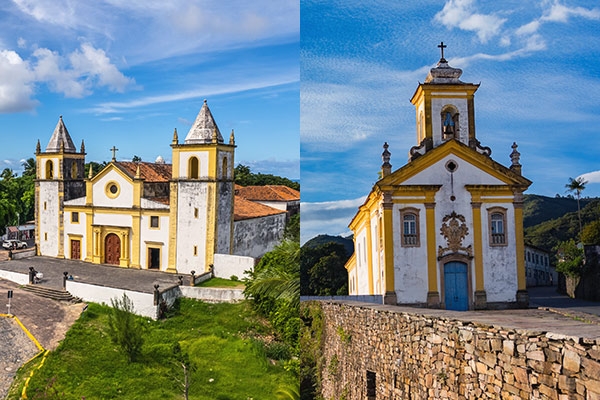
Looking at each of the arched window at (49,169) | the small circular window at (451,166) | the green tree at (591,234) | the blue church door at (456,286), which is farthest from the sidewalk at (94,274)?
the small circular window at (451,166)

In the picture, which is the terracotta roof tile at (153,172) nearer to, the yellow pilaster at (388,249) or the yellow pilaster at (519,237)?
the yellow pilaster at (388,249)

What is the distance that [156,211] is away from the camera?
617 cm

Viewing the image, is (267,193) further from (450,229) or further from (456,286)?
(456,286)

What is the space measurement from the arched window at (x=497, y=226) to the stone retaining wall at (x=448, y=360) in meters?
4.77

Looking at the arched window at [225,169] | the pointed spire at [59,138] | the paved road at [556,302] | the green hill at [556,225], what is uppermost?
the pointed spire at [59,138]

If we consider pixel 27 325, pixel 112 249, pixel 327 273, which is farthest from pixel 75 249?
pixel 327 273

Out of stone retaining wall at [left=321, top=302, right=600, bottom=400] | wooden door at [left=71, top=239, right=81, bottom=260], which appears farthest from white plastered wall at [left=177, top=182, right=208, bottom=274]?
stone retaining wall at [left=321, top=302, right=600, bottom=400]

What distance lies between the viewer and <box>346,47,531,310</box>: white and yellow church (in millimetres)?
9562

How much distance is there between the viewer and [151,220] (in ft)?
20.2

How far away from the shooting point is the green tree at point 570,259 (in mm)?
7422

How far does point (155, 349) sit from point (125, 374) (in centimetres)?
34

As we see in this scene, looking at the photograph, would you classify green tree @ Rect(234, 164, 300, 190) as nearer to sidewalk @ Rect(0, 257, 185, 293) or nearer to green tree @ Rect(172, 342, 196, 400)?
sidewalk @ Rect(0, 257, 185, 293)

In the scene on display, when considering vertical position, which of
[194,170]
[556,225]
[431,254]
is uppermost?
[194,170]

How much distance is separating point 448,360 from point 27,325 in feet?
10.8
